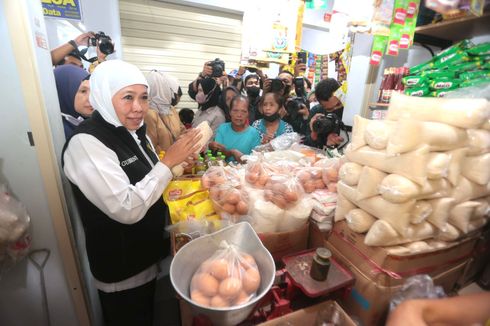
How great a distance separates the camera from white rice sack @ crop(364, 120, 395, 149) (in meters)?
0.80

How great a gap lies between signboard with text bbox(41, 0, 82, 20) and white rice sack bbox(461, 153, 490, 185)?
2694mm

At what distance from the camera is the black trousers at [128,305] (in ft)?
3.75

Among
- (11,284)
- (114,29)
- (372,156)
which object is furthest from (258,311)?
(114,29)

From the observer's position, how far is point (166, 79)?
214 centimetres

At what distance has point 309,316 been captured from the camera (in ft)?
2.56

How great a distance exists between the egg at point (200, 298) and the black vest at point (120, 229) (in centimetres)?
55

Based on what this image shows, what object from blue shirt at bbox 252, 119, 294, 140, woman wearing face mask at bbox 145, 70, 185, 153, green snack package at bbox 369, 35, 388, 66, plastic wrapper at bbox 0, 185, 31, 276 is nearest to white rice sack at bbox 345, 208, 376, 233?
blue shirt at bbox 252, 119, 294, 140

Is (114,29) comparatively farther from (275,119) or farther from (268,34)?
(275,119)

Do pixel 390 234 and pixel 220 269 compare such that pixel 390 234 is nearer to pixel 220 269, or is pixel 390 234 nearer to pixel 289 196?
pixel 289 196

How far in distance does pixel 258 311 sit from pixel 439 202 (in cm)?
73

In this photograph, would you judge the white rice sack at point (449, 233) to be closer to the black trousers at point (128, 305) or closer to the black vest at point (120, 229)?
the black vest at point (120, 229)

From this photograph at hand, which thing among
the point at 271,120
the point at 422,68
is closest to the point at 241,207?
the point at 271,120

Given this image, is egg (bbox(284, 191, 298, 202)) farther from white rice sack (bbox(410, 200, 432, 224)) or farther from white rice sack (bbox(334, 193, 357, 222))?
white rice sack (bbox(410, 200, 432, 224))

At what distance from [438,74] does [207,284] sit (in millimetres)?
1815
